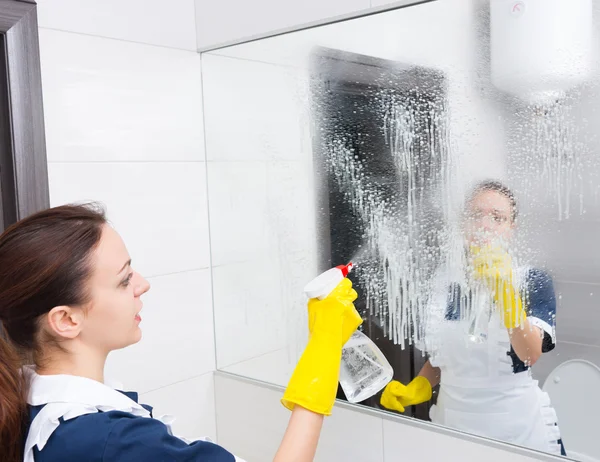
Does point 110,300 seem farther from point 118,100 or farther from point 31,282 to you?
point 118,100

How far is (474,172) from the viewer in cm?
129

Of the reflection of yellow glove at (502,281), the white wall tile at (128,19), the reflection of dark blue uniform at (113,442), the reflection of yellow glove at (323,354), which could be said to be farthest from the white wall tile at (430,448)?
the white wall tile at (128,19)

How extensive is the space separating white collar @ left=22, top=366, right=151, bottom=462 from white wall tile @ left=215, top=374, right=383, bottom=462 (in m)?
0.70

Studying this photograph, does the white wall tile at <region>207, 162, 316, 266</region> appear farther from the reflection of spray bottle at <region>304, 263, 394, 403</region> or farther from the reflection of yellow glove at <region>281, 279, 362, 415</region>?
the reflection of yellow glove at <region>281, 279, 362, 415</region>

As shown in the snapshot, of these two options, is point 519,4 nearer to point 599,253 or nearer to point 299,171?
point 599,253

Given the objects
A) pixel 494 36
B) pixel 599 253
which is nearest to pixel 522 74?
pixel 494 36

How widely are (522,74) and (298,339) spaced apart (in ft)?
2.83

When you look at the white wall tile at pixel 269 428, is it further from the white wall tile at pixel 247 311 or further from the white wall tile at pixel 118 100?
the white wall tile at pixel 118 100

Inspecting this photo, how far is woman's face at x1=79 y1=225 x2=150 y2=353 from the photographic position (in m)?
0.99

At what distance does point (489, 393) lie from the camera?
52.0 inches

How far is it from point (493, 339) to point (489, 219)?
243mm

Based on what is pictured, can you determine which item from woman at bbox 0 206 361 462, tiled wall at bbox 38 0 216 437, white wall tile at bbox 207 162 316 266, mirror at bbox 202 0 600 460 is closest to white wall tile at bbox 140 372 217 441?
tiled wall at bbox 38 0 216 437

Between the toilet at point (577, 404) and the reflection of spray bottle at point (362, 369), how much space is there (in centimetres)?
37

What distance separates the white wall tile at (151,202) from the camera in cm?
159
